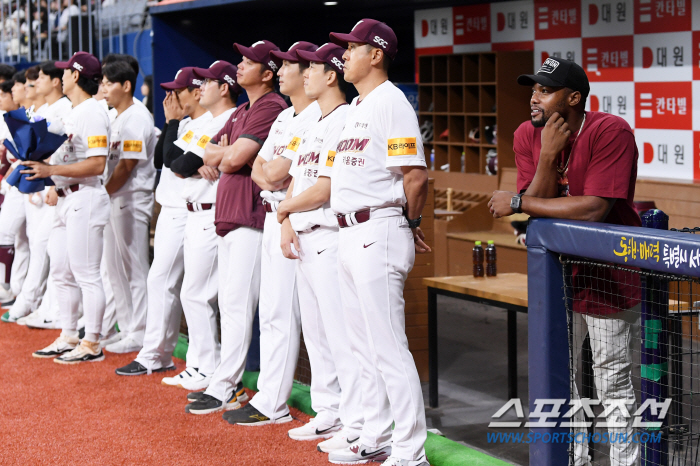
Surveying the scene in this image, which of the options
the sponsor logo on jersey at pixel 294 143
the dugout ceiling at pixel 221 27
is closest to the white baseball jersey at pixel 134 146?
the dugout ceiling at pixel 221 27

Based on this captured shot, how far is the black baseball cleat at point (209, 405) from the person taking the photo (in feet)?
13.2

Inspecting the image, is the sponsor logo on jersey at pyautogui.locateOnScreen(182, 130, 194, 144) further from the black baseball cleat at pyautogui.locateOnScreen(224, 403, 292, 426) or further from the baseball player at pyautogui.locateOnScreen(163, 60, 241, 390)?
the black baseball cleat at pyautogui.locateOnScreen(224, 403, 292, 426)

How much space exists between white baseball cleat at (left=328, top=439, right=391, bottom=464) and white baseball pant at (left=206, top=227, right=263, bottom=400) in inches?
36.4

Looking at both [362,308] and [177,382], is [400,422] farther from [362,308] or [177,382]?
[177,382]

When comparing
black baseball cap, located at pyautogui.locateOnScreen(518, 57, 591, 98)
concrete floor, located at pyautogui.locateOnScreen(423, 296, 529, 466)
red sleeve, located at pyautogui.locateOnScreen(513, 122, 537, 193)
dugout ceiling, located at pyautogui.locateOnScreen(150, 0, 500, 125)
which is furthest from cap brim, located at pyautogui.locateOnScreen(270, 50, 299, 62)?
dugout ceiling, located at pyautogui.locateOnScreen(150, 0, 500, 125)

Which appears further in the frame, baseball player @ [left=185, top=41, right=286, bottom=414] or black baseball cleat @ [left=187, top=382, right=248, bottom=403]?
black baseball cleat @ [left=187, top=382, right=248, bottom=403]

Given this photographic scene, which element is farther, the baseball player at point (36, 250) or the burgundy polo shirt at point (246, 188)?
the baseball player at point (36, 250)

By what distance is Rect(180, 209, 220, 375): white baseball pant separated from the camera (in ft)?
14.0

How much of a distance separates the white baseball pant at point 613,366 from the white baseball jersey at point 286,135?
1.44 meters

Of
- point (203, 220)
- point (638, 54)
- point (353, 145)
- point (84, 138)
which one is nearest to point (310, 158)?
point (353, 145)

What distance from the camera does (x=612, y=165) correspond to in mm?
2545

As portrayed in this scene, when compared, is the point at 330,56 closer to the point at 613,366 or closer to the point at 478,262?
the point at 613,366

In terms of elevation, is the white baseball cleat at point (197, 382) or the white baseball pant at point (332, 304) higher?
the white baseball pant at point (332, 304)

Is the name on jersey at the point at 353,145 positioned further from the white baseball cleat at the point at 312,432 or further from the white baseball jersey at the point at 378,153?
the white baseball cleat at the point at 312,432
